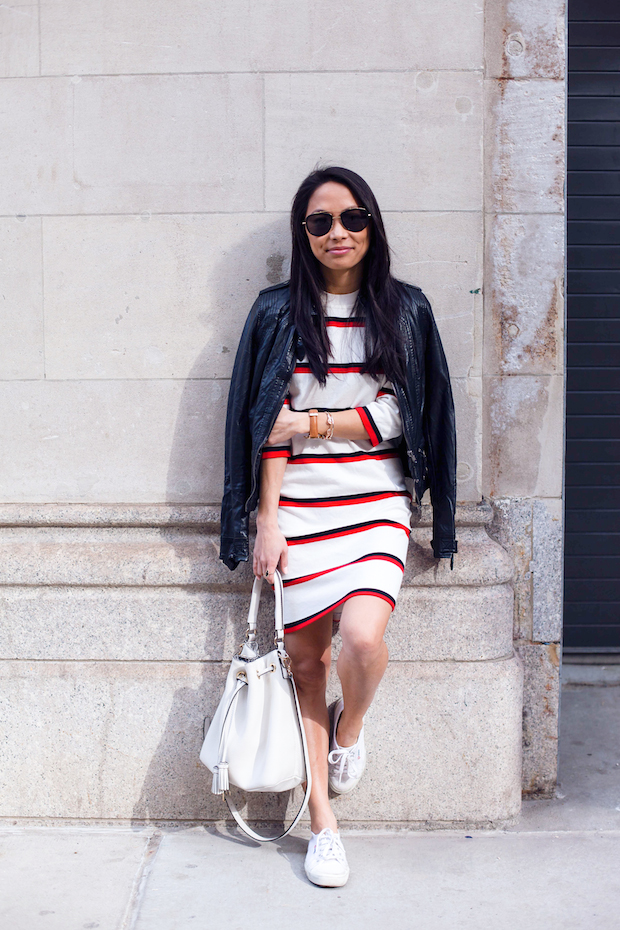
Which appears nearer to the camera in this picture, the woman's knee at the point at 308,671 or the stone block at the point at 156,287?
the woman's knee at the point at 308,671

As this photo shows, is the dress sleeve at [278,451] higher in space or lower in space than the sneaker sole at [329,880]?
higher

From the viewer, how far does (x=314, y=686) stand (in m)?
3.04

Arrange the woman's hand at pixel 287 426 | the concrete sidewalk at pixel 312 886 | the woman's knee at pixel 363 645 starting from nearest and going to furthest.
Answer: the concrete sidewalk at pixel 312 886
the woman's knee at pixel 363 645
the woman's hand at pixel 287 426

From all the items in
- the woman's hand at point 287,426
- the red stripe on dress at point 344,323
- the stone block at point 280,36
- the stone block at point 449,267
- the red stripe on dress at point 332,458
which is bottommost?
the red stripe on dress at point 332,458

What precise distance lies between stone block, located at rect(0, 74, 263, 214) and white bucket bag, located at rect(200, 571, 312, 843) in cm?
156

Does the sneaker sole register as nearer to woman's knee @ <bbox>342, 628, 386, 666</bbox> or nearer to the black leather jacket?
woman's knee @ <bbox>342, 628, 386, 666</bbox>

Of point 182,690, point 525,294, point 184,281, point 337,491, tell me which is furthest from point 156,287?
point 182,690

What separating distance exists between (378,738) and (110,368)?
5.85ft

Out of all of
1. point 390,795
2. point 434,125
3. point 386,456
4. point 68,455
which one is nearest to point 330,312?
point 386,456

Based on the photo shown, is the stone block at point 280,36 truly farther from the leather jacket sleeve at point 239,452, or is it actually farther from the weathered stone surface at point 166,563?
the weathered stone surface at point 166,563

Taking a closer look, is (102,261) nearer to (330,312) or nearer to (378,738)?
(330,312)

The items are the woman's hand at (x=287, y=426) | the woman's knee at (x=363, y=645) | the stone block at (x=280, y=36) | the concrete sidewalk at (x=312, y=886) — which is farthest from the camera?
the stone block at (x=280, y=36)

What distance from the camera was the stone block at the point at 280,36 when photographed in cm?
318

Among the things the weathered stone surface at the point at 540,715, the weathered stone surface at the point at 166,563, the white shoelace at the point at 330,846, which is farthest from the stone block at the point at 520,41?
the white shoelace at the point at 330,846
